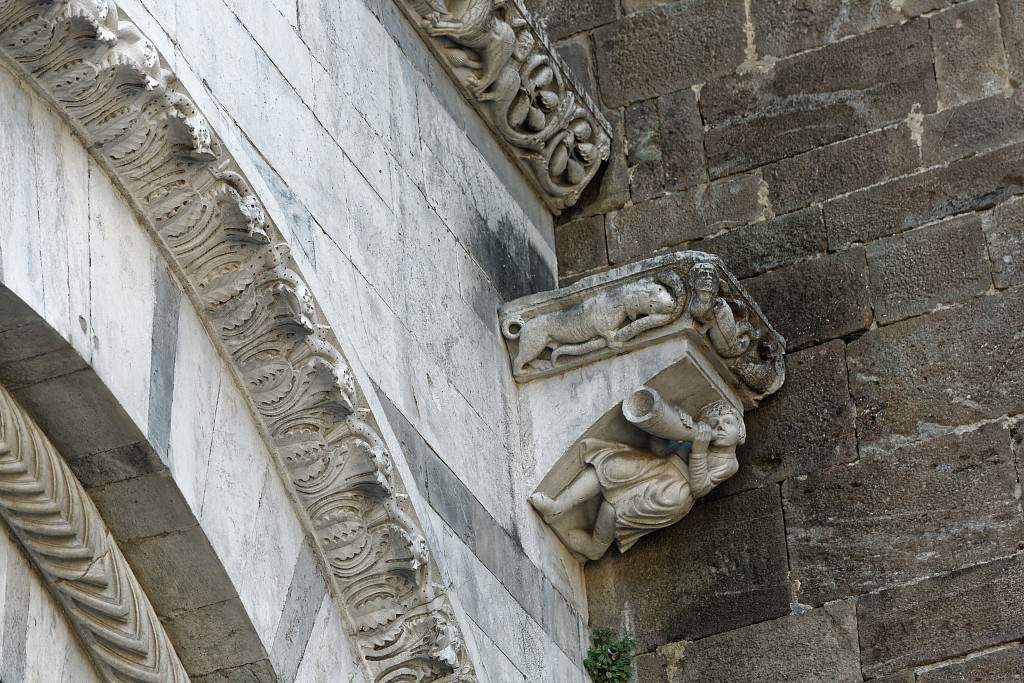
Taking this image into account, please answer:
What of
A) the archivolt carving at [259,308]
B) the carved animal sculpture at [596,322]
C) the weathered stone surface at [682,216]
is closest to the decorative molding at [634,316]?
the carved animal sculpture at [596,322]

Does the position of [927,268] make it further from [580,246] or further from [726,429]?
[580,246]

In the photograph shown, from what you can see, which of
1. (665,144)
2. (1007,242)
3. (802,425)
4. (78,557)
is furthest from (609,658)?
(78,557)

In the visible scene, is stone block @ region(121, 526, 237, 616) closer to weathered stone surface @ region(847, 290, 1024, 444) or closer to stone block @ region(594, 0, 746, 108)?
weathered stone surface @ region(847, 290, 1024, 444)

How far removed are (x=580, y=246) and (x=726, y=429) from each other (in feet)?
3.19

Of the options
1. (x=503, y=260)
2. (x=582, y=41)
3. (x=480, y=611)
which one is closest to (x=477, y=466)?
(x=480, y=611)

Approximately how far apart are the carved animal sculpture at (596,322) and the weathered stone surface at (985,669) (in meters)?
1.18

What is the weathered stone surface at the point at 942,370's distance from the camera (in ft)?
18.0

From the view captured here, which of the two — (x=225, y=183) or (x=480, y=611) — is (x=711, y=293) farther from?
(x=225, y=183)

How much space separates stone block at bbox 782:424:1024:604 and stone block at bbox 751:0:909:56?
1453mm

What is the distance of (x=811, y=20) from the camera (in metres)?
6.28

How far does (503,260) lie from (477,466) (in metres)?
0.87

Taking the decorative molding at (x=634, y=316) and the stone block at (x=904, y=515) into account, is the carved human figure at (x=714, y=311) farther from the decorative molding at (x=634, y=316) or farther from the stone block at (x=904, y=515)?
the stone block at (x=904, y=515)

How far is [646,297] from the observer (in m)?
5.48

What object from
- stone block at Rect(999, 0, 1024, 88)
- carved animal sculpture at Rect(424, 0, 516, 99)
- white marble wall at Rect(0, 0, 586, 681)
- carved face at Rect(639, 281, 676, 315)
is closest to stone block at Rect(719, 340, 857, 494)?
carved face at Rect(639, 281, 676, 315)
